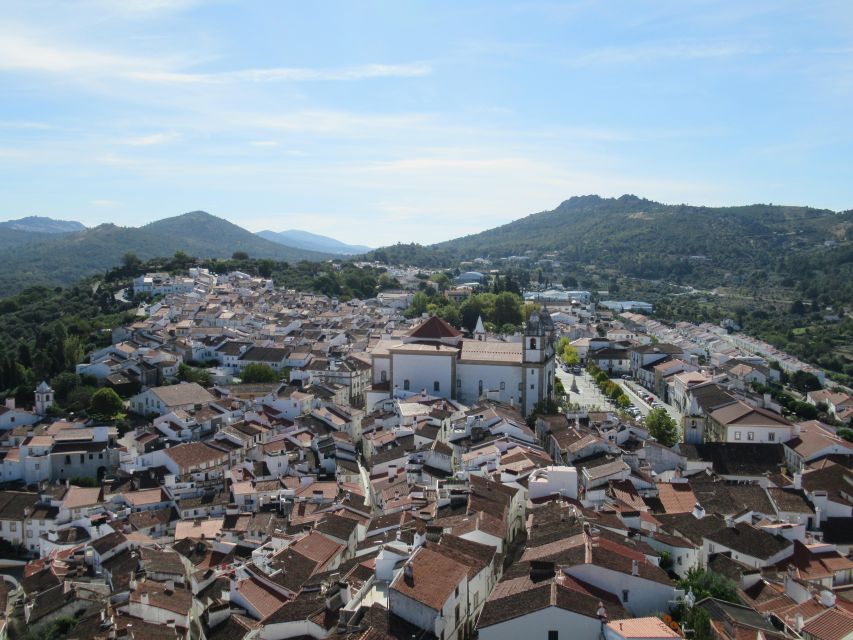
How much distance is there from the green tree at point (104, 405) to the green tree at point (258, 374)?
7742mm

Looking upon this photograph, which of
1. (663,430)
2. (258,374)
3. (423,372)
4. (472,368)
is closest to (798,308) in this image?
(663,430)

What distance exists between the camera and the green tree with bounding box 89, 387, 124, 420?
39.1m

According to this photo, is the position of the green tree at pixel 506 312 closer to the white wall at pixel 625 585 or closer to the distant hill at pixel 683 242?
the white wall at pixel 625 585

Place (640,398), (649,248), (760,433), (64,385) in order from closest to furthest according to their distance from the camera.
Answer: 1. (760,433)
2. (64,385)
3. (640,398)
4. (649,248)

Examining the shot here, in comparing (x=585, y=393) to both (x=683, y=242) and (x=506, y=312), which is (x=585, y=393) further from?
(x=683, y=242)

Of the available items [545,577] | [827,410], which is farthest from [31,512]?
[827,410]

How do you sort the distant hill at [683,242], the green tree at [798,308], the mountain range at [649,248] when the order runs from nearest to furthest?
the green tree at [798,308], the mountain range at [649,248], the distant hill at [683,242]

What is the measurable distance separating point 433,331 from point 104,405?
17.3 metres

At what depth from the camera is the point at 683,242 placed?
14250 cm

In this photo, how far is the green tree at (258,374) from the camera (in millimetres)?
44750

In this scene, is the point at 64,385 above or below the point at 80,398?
above

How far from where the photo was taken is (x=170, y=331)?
55344 millimetres

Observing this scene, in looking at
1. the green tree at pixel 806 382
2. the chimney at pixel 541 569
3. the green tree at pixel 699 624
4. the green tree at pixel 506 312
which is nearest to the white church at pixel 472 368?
the chimney at pixel 541 569

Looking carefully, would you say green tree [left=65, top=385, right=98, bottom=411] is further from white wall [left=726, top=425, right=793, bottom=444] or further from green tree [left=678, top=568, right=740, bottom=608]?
green tree [left=678, top=568, right=740, bottom=608]
